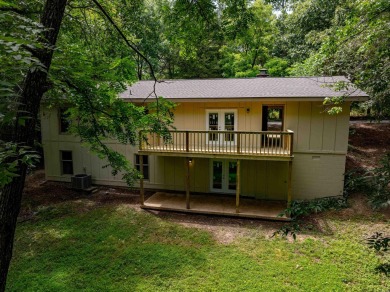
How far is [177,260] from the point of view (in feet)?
23.9

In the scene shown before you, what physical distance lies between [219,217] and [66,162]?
9285mm

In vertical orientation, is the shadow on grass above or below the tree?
below

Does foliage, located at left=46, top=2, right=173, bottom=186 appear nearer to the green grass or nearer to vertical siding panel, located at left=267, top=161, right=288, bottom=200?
the green grass

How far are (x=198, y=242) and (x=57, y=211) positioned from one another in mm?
6500

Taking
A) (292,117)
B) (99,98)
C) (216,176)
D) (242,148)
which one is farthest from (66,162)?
(292,117)

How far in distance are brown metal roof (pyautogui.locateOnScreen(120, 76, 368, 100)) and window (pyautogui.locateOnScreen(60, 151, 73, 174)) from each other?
16.3 feet

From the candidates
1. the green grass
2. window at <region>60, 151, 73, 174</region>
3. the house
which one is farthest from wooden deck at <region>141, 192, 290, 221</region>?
window at <region>60, 151, 73, 174</region>

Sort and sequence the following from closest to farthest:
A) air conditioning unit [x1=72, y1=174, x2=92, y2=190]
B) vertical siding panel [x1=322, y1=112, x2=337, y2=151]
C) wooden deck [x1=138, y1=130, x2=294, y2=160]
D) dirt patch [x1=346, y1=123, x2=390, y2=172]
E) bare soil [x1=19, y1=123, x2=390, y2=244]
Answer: bare soil [x1=19, y1=123, x2=390, y2=244]
wooden deck [x1=138, y1=130, x2=294, y2=160]
vertical siding panel [x1=322, y1=112, x2=337, y2=151]
air conditioning unit [x1=72, y1=174, x2=92, y2=190]
dirt patch [x1=346, y1=123, x2=390, y2=172]

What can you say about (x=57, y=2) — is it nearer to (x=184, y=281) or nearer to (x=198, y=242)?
(x=184, y=281)

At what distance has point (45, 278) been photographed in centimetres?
659

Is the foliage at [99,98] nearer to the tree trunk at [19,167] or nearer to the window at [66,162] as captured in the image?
the tree trunk at [19,167]

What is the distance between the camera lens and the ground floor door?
39.3 feet

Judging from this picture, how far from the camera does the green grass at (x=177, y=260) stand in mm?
6285

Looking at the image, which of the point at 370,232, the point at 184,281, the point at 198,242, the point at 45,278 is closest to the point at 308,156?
the point at 370,232
